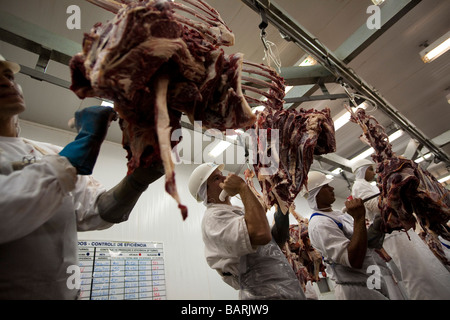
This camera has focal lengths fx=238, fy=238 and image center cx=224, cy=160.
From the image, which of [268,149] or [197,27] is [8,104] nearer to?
[197,27]

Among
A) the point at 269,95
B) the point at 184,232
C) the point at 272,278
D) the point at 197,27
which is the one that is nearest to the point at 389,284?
the point at 272,278

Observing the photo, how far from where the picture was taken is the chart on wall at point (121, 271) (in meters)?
3.67

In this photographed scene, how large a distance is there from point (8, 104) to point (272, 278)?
217 centimetres

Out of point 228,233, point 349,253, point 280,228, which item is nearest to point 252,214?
point 228,233

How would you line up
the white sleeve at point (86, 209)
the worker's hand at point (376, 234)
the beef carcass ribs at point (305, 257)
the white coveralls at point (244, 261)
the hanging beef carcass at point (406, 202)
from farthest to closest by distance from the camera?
the beef carcass ribs at point (305, 257), the worker's hand at point (376, 234), the hanging beef carcass at point (406, 202), the white coveralls at point (244, 261), the white sleeve at point (86, 209)

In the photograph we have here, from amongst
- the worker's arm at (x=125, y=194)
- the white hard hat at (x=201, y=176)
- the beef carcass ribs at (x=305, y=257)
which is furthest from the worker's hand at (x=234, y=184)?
the beef carcass ribs at (x=305, y=257)

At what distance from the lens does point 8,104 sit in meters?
1.23

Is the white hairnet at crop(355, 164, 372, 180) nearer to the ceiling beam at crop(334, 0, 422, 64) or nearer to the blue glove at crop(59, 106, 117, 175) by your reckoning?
the ceiling beam at crop(334, 0, 422, 64)

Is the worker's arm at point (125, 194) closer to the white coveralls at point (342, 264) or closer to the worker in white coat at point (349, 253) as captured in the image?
→ the worker in white coat at point (349, 253)

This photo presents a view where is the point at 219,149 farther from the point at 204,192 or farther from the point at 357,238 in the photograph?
the point at 357,238

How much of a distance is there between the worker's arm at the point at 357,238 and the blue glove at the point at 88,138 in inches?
98.9

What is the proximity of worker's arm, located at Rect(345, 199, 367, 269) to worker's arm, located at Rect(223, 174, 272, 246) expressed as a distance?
1.21 m

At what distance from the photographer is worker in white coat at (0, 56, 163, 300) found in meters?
0.97

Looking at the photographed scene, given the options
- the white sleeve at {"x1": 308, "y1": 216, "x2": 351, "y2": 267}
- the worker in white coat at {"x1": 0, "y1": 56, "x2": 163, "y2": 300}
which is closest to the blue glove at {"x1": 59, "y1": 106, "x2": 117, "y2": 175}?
the worker in white coat at {"x1": 0, "y1": 56, "x2": 163, "y2": 300}
